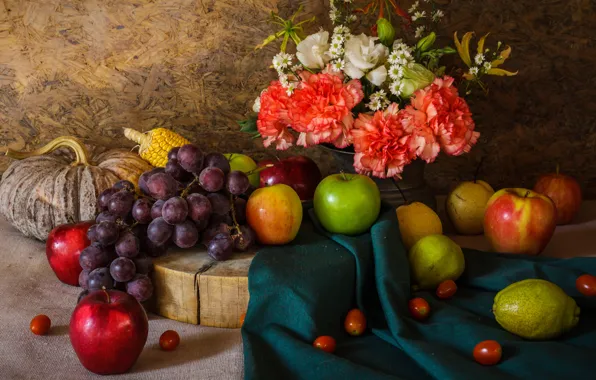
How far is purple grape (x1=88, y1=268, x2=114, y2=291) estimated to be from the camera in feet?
4.59

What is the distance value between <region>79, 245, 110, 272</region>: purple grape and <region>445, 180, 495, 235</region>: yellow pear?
97cm

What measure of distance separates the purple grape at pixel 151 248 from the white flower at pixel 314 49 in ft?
1.87

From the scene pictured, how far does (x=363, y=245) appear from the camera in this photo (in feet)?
4.97

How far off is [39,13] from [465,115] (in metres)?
1.25

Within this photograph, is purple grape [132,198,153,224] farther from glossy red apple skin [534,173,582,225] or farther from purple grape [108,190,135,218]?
glossy red apple skin [534,173,582,225]

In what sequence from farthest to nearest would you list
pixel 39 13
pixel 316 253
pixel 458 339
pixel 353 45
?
pixel 39 13
pixel 353 45
pixel 316 253
pixel 458 339

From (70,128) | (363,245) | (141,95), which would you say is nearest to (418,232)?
(363,245)

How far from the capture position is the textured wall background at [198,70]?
6.66 feet

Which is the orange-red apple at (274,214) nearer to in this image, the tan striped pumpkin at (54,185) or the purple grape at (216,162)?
the purple grape at (216,162)

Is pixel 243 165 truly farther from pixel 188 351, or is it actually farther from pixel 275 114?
pixel 188 351

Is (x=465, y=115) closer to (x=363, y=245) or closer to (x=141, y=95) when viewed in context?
(x=363, y=245)

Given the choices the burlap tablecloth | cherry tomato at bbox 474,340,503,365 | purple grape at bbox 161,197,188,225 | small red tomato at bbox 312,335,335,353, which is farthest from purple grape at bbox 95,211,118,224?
cherry tomato at bbox 474,340,503,365

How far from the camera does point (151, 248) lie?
1.47 m

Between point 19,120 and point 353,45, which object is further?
point 19,120
